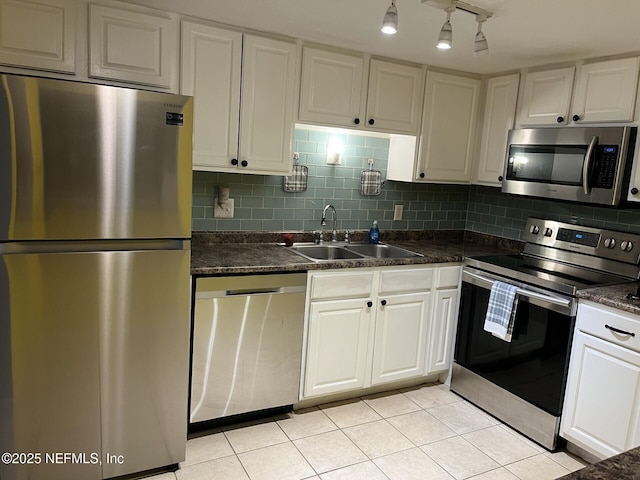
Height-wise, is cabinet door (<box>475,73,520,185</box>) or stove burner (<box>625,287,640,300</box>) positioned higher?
cabinet door (<box>475,73,520,185</box>)

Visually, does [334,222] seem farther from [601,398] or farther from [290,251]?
[601,398]

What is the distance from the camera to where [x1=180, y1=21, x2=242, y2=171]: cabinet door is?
249 cm

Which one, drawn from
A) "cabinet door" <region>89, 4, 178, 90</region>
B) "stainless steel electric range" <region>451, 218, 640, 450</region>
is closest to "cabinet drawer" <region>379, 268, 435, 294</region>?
"stainless steel electric range" <region>451, 218, 640, 450</region>

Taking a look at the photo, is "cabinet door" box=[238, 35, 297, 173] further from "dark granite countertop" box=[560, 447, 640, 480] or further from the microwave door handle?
"dark granite countertop" box=[560, 447, 640, 480]

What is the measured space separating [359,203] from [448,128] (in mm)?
810

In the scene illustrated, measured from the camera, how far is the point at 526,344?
2.71 metres

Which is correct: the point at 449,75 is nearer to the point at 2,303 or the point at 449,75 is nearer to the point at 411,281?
the point at 411,281

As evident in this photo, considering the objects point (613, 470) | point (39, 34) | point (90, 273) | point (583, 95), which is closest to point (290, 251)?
point (90, 273)

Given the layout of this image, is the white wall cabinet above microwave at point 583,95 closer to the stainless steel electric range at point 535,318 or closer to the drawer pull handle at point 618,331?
the stainless steel electric range at point 535,318

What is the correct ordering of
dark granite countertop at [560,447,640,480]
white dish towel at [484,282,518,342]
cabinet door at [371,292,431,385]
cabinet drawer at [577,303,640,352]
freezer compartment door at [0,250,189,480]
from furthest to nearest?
cabinet door at [371,292,431,385]
white dish towel at [484,282,518,342]
cabinet drawer at [577,303,640,352]
freezer compartment door at [0,250,189,480]
dark granite countertop at [560,447,640,480]

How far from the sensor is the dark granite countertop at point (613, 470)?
3.01 feet

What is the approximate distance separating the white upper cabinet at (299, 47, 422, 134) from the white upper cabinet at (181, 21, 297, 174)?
0.40 ft

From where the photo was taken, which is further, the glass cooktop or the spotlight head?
the glass cooktop

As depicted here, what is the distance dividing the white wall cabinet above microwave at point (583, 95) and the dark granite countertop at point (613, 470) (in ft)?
7.15
